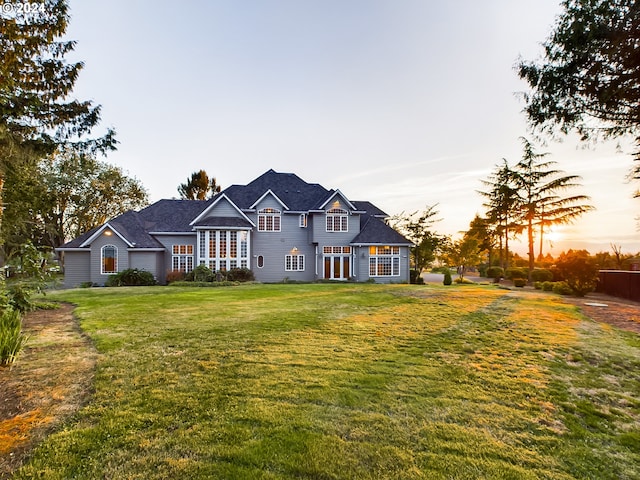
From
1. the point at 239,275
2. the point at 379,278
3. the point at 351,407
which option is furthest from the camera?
Answer: the point at 379,278

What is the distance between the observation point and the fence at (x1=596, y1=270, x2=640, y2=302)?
16172mm

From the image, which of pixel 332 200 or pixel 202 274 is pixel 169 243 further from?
pixel 332 200

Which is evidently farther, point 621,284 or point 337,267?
point 337,267

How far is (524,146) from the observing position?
32.6m

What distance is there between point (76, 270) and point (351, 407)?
26.7m

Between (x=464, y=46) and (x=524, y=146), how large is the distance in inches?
855

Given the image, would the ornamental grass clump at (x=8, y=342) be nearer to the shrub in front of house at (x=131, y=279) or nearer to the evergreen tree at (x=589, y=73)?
the evergreen tree at (x=589, y=73)

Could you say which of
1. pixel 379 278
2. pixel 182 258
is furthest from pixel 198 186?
pixel 379 278

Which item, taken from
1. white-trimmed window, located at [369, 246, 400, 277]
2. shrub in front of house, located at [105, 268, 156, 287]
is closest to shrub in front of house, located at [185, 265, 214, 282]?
shrub in front of house, located at [105, 268, 156, 287]

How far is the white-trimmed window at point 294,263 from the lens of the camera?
26.9m

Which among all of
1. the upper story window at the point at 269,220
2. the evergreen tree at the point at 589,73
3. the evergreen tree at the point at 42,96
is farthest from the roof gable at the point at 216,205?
the evergreen tree at the point at 589,73

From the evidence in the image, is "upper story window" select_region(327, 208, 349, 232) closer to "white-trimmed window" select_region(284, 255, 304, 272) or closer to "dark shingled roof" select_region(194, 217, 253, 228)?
"white-trimmed window" select_region(284, 255, 304, 272)

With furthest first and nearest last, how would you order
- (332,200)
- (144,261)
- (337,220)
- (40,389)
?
(337,220) → (332,200) → (144,261) → (40,389)

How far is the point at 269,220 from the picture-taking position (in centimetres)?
2666
